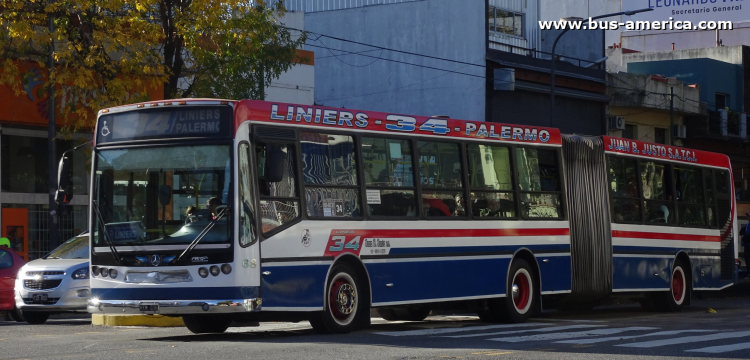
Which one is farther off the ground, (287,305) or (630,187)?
(630,187)

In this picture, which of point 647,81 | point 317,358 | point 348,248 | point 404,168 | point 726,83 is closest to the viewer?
point 317,358

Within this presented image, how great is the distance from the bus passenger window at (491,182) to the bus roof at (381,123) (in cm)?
23

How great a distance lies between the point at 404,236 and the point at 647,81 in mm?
32530

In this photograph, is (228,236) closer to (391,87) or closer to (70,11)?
(70,11)

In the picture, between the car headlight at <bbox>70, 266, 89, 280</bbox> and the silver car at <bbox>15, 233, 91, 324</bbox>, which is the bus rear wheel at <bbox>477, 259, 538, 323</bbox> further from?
the car headlight at <bbox>70, 266, 89, 280</bbox>

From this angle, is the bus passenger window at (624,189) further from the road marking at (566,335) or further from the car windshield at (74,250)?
the car windshield at (74,250)

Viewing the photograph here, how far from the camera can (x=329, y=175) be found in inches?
531

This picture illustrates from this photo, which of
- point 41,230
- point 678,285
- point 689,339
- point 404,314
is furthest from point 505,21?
point 689,339

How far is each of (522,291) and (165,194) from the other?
6.23 metres

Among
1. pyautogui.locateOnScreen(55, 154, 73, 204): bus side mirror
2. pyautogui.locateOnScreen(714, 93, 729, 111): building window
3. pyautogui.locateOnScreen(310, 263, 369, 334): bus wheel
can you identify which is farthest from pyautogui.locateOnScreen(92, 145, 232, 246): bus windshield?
pyautogui.locateOnScreen(714, 93, 729, 111): building window

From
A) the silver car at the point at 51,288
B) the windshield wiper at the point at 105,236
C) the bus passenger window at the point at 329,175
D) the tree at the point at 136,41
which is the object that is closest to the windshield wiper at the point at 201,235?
the windshield wiper at the point at 105,236

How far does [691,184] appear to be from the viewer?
21047mm

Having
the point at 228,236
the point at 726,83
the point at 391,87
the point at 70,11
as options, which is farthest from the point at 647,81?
the point at 228,236

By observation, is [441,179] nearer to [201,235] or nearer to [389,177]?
[389,177]
